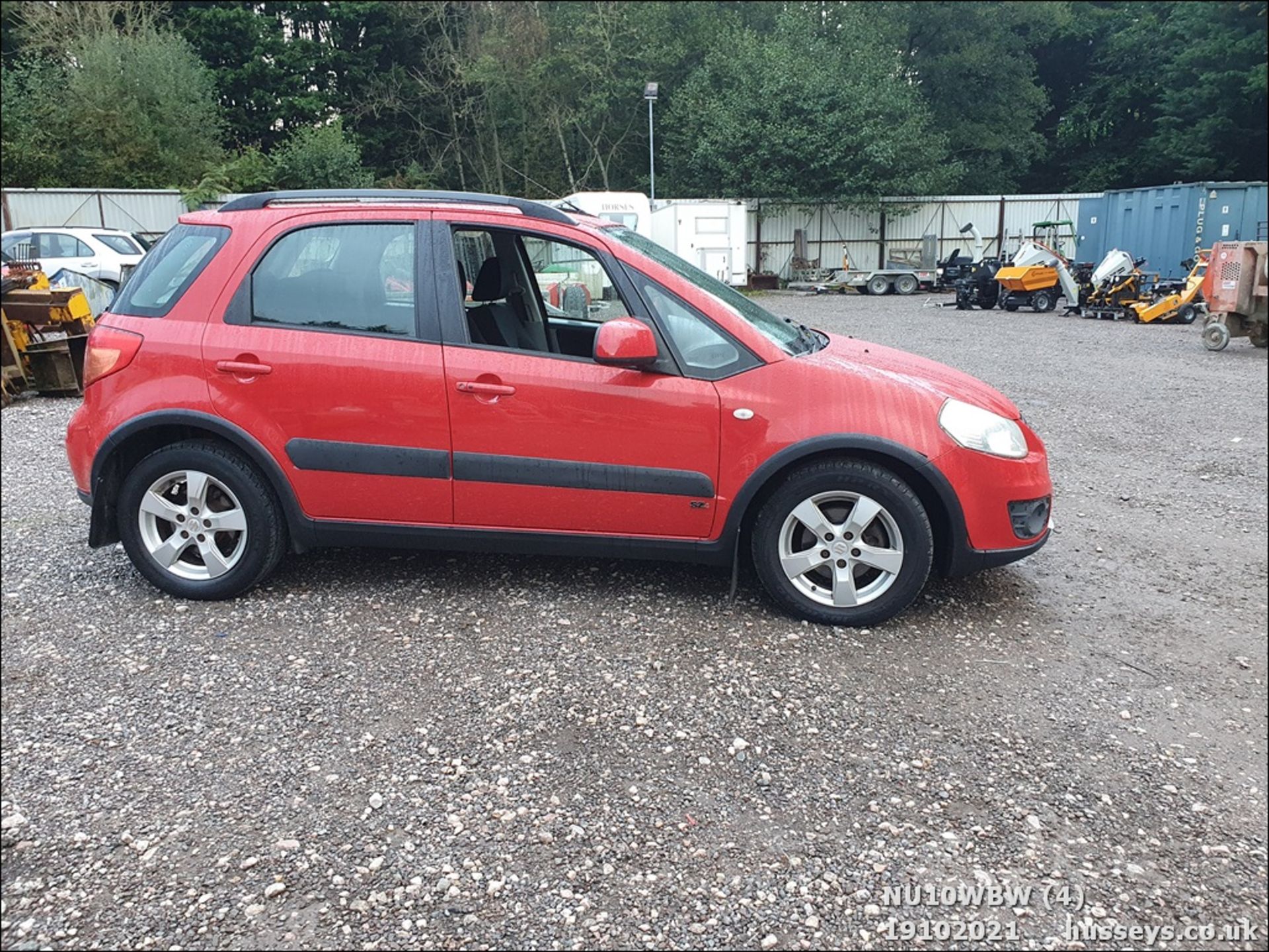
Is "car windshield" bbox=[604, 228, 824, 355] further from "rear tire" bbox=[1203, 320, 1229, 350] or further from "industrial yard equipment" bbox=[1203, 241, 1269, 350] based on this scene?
"rear tire" bbox=[1203, 320, 1229, 350]

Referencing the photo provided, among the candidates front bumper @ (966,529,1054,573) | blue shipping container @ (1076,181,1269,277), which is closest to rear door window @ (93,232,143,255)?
front bumper @ (966,529,1054,573)

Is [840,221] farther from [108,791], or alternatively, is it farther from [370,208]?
[108,791]

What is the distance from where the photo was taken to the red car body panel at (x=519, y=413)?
152 inches

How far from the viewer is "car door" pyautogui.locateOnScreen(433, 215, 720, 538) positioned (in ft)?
12.7

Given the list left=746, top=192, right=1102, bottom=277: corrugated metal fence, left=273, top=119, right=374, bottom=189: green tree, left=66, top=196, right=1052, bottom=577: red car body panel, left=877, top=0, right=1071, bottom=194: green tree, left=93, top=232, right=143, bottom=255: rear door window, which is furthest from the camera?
left=877, top=0, right=1071, bottom=194: green tree

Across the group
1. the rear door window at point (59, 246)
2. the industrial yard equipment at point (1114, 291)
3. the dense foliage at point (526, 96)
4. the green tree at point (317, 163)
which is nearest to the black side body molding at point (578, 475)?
the rear door window at point (59, 246)

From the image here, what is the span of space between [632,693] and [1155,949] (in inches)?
67.9

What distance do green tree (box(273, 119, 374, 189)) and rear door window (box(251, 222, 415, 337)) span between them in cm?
2870

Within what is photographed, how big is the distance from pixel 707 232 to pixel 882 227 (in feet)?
33.4

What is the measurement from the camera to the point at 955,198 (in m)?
31.6

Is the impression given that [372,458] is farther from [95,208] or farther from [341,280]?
[95,208]

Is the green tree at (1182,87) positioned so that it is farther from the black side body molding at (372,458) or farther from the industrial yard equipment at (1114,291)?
the industrial yard equipment at (1114,291)

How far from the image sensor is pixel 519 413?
3928mm

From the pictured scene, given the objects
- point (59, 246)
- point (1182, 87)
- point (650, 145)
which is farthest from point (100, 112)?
point (1182, 87)
